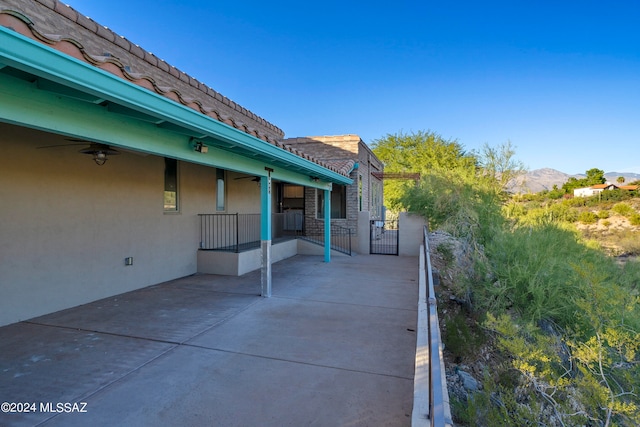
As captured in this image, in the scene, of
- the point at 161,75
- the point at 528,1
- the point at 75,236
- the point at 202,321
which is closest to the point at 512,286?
the point at 202,321

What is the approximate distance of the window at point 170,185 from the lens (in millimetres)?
7734

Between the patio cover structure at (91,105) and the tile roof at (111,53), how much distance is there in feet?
0.04

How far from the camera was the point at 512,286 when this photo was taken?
Answer: 18.5 feet

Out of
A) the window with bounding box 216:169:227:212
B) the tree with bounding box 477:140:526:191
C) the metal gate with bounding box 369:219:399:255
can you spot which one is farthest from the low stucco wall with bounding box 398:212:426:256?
the window with bounding box 216:169:227:212

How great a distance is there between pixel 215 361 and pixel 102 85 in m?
2.86

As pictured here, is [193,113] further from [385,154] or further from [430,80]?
[385,154]

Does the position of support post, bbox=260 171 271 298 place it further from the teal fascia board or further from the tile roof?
the teal fascia board

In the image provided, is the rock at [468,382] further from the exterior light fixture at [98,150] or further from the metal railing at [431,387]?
the exterior light fixture at [98,150]

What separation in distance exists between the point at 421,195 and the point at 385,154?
953 inches

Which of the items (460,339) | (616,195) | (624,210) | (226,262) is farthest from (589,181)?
(226,262)

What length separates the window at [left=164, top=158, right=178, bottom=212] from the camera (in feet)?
25.4

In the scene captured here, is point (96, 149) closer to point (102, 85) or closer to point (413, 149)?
point (102, 85)

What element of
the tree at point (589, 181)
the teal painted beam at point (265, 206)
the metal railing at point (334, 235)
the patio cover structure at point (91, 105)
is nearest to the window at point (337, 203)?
the metal railing at point (334, 235)

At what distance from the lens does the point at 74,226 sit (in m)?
5.58
